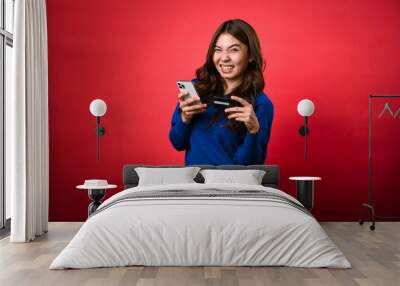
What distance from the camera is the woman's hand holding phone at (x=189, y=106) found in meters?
6.68

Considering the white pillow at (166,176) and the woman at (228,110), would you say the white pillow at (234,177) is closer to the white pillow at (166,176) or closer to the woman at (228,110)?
the white pillow at (166,176)

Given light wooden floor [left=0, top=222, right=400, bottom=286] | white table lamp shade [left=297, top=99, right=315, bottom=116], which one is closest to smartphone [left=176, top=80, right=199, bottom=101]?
white table lamp shade [left=297, top=99, right=315, bottom=116]

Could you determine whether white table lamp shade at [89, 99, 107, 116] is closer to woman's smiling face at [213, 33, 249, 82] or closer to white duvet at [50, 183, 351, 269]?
woman's smiling face at [213, 33, 249, 82]

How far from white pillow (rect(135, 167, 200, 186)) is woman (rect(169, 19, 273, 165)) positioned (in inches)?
19.1

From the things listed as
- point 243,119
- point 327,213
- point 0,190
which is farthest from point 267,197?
point 0,190

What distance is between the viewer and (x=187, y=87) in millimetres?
6820

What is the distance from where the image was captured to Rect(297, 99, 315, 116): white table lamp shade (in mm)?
6664

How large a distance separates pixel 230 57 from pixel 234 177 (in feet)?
4.94

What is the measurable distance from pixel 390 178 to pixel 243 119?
2.08 metres

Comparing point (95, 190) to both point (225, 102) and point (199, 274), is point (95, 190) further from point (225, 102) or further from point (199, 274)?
point (199, 274)

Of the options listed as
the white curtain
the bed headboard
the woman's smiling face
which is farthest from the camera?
the woman's smiling face

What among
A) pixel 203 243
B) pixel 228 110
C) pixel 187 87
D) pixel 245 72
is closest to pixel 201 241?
pixel 203 243

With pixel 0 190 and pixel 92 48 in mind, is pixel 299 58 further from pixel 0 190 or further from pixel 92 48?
pixel 0 190

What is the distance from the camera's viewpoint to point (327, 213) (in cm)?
706
